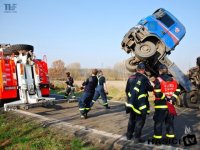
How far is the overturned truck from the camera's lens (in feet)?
35.2

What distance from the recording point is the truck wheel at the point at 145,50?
34.9 feet

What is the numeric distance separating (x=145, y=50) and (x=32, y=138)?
20.3ft

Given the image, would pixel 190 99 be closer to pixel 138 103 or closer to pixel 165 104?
pixel 165 104

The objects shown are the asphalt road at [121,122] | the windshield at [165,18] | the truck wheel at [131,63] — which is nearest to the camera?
the asphalt road at [121,122]

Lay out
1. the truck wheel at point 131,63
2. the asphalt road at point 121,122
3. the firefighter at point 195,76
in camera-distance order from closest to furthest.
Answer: the asphalt road at point 121,122 → the firefighter at point 195,76 → the truck wheel at point 131,63

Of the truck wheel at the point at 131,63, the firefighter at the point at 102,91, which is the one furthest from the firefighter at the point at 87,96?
the truck wheel at the point at 131,63

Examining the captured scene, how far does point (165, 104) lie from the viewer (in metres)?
5.63

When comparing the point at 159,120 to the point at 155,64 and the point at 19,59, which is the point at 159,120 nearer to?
the point at 155,64

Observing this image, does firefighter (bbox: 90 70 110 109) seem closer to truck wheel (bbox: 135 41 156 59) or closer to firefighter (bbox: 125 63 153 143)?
truck wheel (bbox: 135 41 156 59)

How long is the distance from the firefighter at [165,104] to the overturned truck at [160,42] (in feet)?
16.5

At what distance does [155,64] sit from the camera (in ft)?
37.0

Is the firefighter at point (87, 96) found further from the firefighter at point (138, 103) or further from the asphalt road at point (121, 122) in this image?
the firefighter at point (138, 103)

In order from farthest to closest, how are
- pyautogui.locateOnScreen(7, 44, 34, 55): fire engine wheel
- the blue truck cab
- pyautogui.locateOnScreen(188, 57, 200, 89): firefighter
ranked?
pyautogui.locateOnScreen(7, 44, 34, 55): fire engine wheel
pyautogui.locateOnScreen(188, 57, 200, 89): firefighter
the blue truck cab

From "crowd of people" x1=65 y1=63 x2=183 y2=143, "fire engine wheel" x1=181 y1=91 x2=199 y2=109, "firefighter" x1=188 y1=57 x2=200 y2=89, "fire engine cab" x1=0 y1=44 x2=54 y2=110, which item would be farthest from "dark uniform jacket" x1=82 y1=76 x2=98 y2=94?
"firefighter" x1=188 y1=57 x2=200 y2=89
